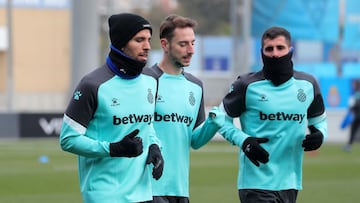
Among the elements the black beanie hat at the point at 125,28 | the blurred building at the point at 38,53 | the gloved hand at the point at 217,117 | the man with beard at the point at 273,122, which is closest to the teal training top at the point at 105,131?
the black beanie hat at the point at 125,28

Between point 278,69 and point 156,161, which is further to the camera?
point 278,69

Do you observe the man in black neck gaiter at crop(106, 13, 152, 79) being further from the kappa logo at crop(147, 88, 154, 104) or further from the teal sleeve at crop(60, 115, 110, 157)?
the teal sleeve at crop(60, 115, 110, 157)

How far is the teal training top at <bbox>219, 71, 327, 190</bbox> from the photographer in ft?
26.5

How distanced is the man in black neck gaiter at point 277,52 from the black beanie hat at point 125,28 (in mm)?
1472

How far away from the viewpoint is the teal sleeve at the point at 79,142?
21.7 ft

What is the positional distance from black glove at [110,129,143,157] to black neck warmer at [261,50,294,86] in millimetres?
1868

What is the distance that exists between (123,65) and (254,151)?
1.53m

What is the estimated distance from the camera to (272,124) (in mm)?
8109

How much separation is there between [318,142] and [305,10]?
27.3 metres

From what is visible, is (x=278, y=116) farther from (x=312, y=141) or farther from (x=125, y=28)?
(x=125, y=28)

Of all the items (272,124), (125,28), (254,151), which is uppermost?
(125,28)

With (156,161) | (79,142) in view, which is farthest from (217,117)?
(79,142)

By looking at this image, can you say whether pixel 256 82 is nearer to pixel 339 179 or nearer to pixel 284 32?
pixel 284 32

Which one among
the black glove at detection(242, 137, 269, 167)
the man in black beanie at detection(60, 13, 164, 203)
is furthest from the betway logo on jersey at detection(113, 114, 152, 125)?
the black glove at detection(242, 137, 269, 167)
